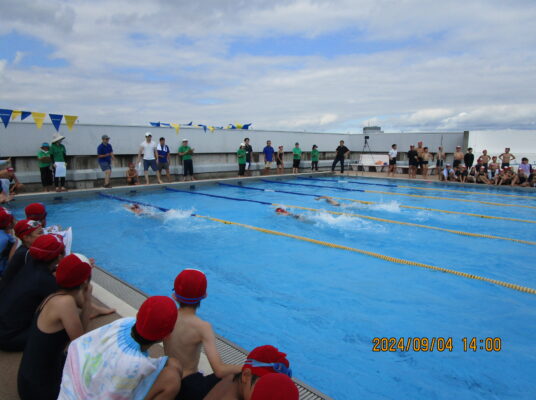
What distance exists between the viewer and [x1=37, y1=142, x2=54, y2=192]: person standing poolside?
32.3 ft

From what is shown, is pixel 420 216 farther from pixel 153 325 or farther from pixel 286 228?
pixel 153 325

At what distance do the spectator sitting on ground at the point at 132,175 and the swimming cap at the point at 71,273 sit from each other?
1071 centimetres

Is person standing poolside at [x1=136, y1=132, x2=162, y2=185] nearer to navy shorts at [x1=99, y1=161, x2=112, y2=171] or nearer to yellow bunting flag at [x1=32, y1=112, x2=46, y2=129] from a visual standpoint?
navy shorts at [x1=99, y1=161, x2=112, y2=171]

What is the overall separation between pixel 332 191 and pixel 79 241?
8460 mm

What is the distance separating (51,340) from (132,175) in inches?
434

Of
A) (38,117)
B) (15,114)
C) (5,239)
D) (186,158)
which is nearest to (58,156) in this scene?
(38,117)

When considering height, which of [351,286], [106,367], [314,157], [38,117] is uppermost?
[38,117]

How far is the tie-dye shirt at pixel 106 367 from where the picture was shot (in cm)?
148

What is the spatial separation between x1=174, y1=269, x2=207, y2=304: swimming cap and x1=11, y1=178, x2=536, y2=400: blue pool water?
159 cm

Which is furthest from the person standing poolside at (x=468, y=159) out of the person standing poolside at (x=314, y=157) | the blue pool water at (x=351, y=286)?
the person standing poolside at (x=314, y=157)

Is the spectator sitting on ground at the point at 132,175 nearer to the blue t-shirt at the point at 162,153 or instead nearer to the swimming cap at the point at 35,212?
the blue t-shirt at the point at 162,153

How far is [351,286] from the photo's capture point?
4.93m

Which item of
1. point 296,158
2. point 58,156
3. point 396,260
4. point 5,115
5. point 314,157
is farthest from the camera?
point 314,157

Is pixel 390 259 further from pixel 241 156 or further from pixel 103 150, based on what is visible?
pixel 241 156
